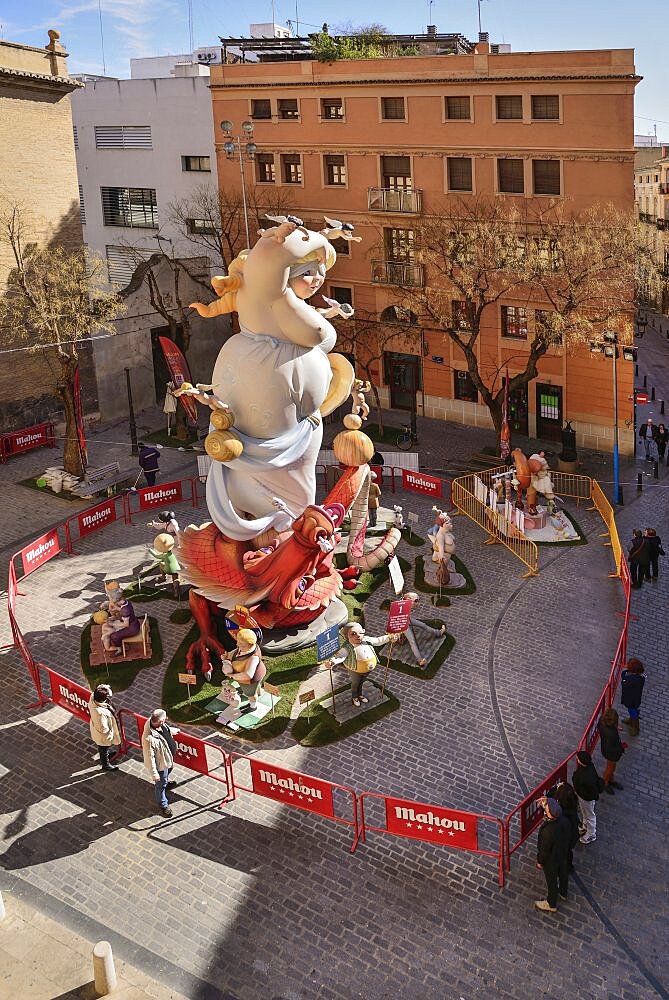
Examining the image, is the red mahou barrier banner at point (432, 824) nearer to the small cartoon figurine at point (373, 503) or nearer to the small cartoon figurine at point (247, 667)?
the small cartoon figurine at point (247, 667)

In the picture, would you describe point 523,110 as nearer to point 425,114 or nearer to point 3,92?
point 425,114

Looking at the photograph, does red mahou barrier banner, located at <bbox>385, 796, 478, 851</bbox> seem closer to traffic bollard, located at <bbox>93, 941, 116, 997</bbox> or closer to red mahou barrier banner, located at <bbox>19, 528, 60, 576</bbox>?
traffic bollard, located at <bbox>93, 941, 116, 997</bbox>

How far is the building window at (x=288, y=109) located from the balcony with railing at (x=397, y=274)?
675cm

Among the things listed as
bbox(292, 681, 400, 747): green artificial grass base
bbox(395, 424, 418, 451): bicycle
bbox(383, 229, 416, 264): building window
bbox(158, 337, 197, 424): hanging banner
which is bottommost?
bbox(292, 681, 400, 747): green artificial grass base

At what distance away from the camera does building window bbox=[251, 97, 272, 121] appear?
3831cm

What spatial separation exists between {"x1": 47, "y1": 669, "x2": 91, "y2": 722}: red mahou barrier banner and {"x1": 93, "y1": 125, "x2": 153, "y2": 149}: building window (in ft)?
109

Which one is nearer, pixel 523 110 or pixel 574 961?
pixel 574 961

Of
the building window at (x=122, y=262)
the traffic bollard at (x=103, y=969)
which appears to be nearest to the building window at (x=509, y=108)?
the building window at (x=122, y=262)

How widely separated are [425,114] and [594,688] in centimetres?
2335

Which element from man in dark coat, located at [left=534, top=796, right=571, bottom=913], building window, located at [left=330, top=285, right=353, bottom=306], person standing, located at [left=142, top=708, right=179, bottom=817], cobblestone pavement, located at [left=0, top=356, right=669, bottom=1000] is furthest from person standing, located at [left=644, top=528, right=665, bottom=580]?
building window, located at [left=330, top=285, right=353, bottom=306]

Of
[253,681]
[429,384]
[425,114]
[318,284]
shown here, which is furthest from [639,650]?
[425,114]

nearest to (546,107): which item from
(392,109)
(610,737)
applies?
(392,109)

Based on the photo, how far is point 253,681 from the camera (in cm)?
1783

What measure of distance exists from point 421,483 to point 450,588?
6568 mm
